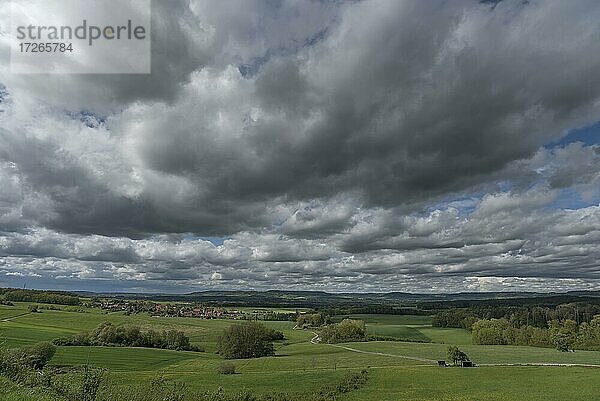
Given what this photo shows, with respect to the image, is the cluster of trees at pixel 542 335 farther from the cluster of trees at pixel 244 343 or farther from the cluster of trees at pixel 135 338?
the cluster of trees at pixel 135 338

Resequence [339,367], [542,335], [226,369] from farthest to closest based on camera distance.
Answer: [542,335] < [339,367] < [226,369]

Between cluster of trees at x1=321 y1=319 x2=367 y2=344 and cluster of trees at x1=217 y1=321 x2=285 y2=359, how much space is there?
31.3 metres

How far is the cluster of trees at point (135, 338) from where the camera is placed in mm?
132000

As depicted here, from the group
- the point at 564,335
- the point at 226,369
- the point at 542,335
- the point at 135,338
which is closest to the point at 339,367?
the point at 226,369

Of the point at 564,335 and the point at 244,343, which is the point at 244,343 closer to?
the point at 244,343

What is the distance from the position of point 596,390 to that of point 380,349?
241 ft

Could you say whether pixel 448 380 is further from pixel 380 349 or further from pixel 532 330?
pixel 532 330

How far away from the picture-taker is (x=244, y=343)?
12800 centimetres

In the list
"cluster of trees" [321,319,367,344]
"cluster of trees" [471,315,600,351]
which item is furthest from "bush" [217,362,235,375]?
"cluster of trees" [471,315,600,351]

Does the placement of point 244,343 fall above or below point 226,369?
below

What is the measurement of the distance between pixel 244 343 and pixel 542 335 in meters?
92.5

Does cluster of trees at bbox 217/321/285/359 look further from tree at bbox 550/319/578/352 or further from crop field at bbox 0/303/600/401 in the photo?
→ tree at bbox 550/319/578/352

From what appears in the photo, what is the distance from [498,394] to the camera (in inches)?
2434

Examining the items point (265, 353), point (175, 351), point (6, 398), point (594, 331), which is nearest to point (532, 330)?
point (594, 331)
